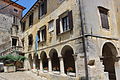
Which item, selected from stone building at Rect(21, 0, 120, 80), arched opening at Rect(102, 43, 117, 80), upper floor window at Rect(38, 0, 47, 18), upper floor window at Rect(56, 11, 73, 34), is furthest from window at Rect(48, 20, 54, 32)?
arched opening at Rect(102, 43, 117, 80)

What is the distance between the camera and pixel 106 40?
9.80 metres

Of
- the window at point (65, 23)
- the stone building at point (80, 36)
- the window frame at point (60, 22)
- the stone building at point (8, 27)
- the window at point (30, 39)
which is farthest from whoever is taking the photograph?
the stone building at point (8, 27)

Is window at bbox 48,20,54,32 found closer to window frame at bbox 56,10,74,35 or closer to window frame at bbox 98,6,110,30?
window frame at bbox 56,10,74,35

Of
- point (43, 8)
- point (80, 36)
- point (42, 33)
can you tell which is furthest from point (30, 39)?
point (80, 36)

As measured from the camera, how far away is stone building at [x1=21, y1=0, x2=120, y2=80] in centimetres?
862

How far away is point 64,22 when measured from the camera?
1116 centimetres

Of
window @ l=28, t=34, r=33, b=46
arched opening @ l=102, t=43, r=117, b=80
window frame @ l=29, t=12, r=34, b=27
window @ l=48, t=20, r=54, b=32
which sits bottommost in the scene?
arched opening @ l=102, t=43, r=117, b=80

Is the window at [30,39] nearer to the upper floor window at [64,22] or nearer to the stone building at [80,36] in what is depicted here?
the stone building at [80,36]

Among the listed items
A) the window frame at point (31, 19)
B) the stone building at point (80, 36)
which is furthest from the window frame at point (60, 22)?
the window frame at point (31, 19)

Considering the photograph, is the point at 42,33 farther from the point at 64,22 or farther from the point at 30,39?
the point at 64,22

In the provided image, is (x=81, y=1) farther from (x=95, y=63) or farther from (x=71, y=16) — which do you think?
(x=95, y=63)

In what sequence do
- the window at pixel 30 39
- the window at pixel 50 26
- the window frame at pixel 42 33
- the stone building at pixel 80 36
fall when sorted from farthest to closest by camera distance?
1. the window at pixel 30 39
2. the window frame at pixel 42 33
3. the window at pixel 50 26
4. the stone building at pixel 80 36

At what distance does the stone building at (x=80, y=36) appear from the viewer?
8.62m

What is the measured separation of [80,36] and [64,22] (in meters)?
2.81
